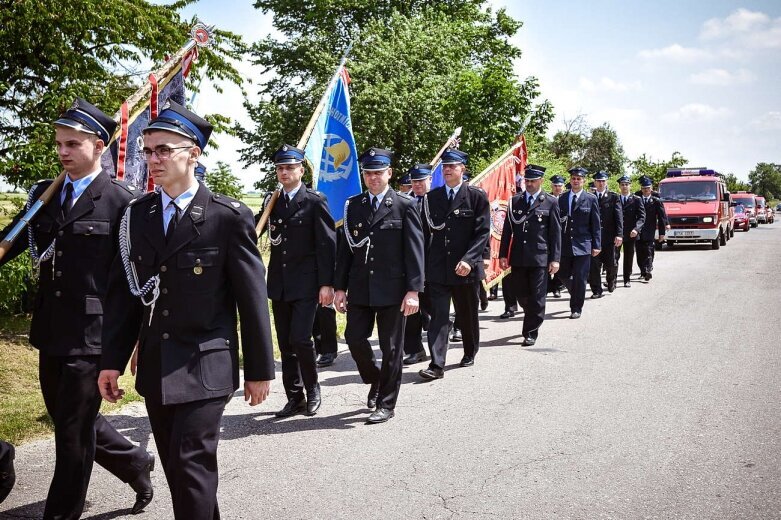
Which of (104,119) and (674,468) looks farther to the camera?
(674,468)

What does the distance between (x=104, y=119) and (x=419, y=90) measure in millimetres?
24137

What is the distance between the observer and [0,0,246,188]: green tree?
903 cm

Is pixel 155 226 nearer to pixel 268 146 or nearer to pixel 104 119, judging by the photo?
pixel 104 119

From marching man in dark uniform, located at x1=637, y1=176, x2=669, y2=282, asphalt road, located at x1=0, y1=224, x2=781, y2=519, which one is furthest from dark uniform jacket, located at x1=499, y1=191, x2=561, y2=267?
marching man in dark uniform, located at x1=637, y1=176, x2=669, y2=282

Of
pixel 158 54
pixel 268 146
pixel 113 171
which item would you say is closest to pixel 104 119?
pixel 113 171

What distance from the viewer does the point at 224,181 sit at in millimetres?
16797

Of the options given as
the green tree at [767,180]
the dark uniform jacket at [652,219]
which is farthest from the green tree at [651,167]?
the green tree at [767,180]

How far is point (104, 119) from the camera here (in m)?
3.98

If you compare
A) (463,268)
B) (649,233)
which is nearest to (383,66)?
Result: (649,233)

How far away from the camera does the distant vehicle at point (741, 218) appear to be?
42.5m

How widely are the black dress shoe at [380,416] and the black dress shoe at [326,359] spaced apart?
2.32 metres

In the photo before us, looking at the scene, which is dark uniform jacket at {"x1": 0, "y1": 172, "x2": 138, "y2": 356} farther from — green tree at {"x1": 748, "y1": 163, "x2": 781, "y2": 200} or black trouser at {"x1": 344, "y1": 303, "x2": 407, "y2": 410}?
green tree at {"x1": 748, "y1": 163, "x2": 781, "y2": 200}

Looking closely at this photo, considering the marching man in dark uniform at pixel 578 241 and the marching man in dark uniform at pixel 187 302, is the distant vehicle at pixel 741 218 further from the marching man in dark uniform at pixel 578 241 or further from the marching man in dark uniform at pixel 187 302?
the marching man in dark uniform at pixel 187 302

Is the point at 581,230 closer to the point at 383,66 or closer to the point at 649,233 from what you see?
the point at 649,233
